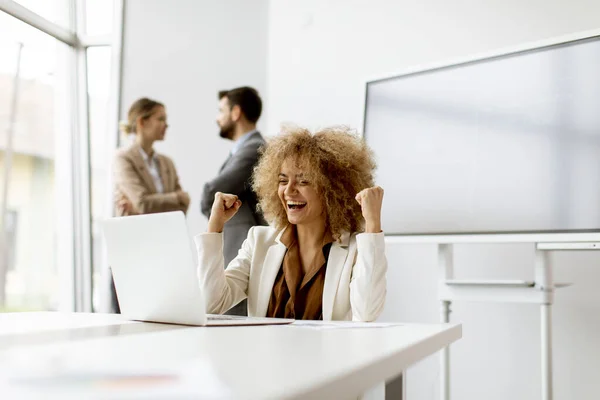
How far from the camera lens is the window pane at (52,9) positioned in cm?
311

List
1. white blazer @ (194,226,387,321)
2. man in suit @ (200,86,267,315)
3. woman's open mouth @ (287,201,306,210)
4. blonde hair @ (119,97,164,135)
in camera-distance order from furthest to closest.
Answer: blonde hair @ (119,97,164,135) → man in suit @ (200,86,267,315) → woman's open mouth @ (287,201,306,210) → white blazer @ (194,226,387,321)

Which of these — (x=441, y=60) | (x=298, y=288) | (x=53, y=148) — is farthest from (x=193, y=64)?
(x=298, y=288)

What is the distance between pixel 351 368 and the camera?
0.68m

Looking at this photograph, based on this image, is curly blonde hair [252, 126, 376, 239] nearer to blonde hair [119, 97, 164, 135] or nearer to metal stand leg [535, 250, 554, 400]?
metal stand leg [535, 250, 554, 400]

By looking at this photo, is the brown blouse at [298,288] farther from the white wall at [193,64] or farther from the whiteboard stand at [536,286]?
the white wall at [193,64]

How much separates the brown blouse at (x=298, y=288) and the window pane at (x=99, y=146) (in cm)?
202

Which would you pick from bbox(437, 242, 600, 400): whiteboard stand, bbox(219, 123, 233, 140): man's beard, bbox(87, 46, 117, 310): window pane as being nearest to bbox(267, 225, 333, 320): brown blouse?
bbox(437, 242, 600, 400): whiteboard stand

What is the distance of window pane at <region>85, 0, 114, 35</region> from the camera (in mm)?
3498

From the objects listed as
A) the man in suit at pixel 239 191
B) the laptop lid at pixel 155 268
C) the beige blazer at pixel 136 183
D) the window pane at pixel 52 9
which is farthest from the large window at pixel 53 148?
the laptop lid at pixel 155 268

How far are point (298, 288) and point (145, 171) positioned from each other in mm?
1821

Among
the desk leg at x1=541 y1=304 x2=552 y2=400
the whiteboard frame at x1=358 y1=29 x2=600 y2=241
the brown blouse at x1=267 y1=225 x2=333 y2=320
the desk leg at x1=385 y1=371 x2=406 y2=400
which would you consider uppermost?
the whiteboard frame at x1=358 y1=29 x2=600 y2=241

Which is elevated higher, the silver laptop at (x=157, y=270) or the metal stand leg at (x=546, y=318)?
the silver laptop at (x=157, y=270)

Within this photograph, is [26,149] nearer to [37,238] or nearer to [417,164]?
[37,238]

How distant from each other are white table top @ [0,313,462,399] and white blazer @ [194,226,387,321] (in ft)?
1.22
